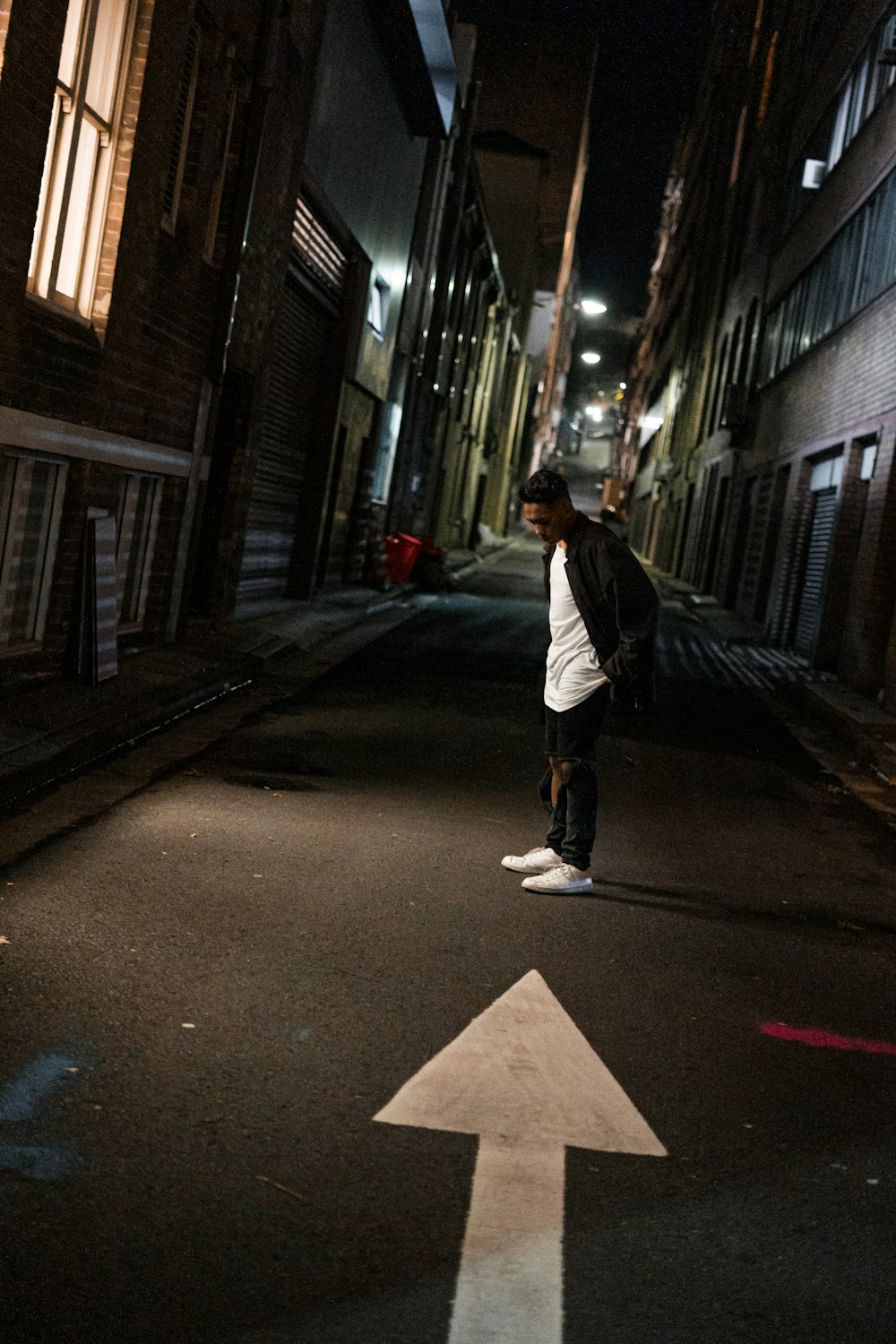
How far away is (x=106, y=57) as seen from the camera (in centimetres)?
1004

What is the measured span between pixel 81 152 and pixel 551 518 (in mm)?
5183

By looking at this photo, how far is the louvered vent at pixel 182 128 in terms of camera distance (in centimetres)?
1180

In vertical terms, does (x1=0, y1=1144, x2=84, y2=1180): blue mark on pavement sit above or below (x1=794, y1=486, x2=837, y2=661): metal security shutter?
below

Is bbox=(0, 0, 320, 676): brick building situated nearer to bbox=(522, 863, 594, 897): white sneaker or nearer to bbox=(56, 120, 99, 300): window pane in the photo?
bbox=(56, 120, 99, 300): window pane

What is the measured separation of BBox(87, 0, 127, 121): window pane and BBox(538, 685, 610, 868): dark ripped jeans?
589 cm

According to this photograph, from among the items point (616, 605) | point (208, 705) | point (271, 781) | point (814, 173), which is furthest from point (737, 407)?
point (616, 605)

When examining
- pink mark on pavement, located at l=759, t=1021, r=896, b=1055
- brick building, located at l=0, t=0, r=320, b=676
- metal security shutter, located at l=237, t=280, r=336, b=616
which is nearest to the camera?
pink mark on pavement, located at l=759, t=1021, r=896, b=1055

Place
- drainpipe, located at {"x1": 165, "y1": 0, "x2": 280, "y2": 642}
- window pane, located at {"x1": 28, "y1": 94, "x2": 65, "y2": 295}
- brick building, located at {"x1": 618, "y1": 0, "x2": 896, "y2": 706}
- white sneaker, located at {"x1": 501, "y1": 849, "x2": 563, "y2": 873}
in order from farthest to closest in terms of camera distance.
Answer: brick building, located at {"x1": 618, "y1": 0, "x2": 896, "y2": 706}
drainpipe, located at {"x1": 165, "y1": 0, "x2": 280, "y2": 642}
window pane, located at {"x1": 28, "y1": 94, "x2": 65, "y2": 295}
white sneaker, located at {"x1": 501, "y1": 849, "x2": 563, "y2": 873}

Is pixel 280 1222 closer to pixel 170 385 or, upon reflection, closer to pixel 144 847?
pixel 144 847

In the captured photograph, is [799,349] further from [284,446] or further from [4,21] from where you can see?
[4,21]

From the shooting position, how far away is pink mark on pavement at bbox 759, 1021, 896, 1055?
5086mm

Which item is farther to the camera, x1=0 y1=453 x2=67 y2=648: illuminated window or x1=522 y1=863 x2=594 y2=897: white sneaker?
x1=0 y1=453 x2=67 y2=648: illuminated window

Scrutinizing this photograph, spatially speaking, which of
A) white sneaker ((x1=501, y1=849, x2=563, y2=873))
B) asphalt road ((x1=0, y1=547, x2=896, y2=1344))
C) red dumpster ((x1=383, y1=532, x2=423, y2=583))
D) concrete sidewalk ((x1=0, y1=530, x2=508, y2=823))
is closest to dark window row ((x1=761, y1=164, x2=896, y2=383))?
red dumpster ((x1=383, y1=532, x2=423, y2=583))

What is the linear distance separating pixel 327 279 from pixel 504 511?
44.7 m
